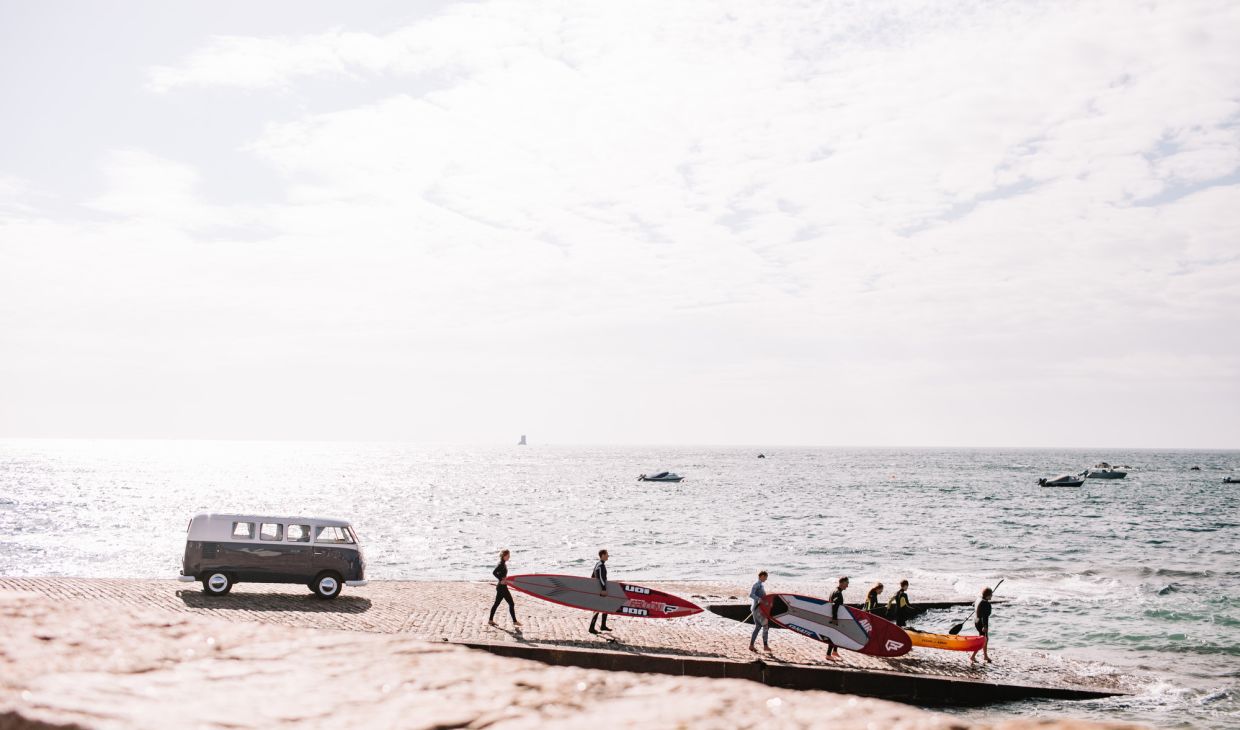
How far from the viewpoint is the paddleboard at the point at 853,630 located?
22.7m

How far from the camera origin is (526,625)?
23.6 meters

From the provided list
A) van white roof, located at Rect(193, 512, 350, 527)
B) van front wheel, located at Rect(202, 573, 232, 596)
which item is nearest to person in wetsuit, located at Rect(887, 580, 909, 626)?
van white roof, located at Rect(193, 512, 350, 527)

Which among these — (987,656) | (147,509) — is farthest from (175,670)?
(147,509)

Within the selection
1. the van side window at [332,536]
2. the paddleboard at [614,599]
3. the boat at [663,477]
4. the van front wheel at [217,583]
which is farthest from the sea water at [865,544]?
the van front wheel at [217,583]

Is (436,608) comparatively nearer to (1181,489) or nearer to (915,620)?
(915,620)

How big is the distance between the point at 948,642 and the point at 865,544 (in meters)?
34.9

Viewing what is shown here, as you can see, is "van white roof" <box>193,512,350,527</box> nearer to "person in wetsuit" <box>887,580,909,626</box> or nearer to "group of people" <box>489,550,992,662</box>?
"group of people" <box>489,550,992,662</box>

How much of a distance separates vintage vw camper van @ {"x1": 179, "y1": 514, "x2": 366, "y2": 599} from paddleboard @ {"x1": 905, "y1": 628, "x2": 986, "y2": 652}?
51.8ft

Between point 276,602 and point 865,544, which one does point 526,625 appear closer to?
point 276,602

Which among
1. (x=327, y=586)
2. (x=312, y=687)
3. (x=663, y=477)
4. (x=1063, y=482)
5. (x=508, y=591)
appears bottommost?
(x=663, y=477)

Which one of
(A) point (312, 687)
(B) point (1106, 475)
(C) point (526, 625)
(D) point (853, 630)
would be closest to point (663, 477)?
(B) point (1106, 475)

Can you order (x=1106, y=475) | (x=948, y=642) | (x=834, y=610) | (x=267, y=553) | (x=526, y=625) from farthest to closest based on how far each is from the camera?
(x=1106, y=475), (x=267, y=553), (x=948, y=642), (x=526, y=625), (x=834, y=610)

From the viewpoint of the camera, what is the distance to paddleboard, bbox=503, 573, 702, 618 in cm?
2377

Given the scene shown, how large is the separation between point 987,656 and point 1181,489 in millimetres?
122496
